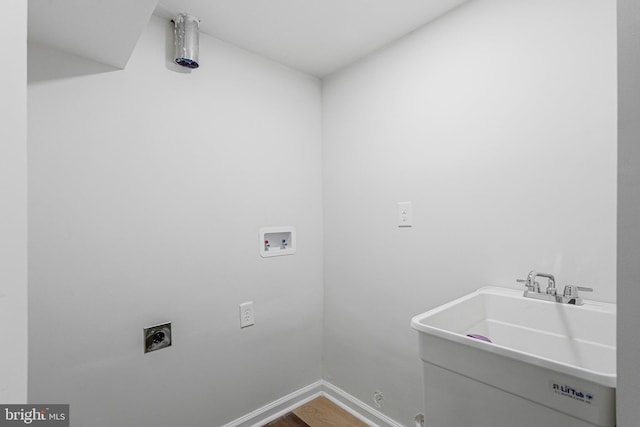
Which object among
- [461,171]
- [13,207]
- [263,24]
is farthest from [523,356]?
[263,24]

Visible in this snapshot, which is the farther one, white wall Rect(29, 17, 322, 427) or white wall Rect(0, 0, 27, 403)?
white wall Rect(29, 17, 322, 427)

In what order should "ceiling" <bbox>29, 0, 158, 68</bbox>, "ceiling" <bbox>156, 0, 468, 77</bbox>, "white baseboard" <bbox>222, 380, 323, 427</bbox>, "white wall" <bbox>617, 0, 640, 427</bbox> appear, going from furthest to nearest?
"white baseboard" <bbox>222, 380, 323, 427</bbox>
"ceiling" <bbox>156, 0, 468, 77</bbox>
"ceiling" <bbox>29, 0, 158, 68</bbox>
"white wall" <bbox>617, 0, 640, 427</bbox>

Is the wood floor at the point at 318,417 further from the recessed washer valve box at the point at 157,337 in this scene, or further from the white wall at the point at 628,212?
the white wall at the point at 628,212

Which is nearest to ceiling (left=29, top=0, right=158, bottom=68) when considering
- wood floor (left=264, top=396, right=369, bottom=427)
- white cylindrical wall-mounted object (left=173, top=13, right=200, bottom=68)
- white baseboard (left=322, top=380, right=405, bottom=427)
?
white cylindrical wall-mounted object (left=173, top=13, right=200, bottom=68)

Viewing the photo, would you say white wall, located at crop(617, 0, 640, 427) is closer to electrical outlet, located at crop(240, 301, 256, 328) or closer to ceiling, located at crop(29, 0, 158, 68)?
ceiling, located at crop(29, 0, 158, 68)

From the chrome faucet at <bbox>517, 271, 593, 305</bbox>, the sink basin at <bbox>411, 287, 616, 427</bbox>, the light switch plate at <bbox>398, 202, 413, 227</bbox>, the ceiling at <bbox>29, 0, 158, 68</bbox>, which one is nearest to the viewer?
the sink basin at <bbox>411, 287, 616, 427</bbox>

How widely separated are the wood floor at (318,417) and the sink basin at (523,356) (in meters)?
1.06

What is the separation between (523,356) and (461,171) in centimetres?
90

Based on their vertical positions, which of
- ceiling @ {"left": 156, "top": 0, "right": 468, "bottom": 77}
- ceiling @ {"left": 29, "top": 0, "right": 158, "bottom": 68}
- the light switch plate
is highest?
ceiling @ {"left": 156, "top": 0, "right": 468, "bottom": 77}

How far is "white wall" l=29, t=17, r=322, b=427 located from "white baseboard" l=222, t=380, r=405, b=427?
58 millimetres

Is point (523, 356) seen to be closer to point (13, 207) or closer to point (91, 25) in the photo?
point (13, 207)

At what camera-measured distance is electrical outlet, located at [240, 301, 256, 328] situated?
5.64 feet

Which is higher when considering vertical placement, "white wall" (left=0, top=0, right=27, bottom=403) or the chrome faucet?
"white wall" (left=0, top=0, right=27, bottom=403)

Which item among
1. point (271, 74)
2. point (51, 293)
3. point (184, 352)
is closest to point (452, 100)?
point (271, 74)
